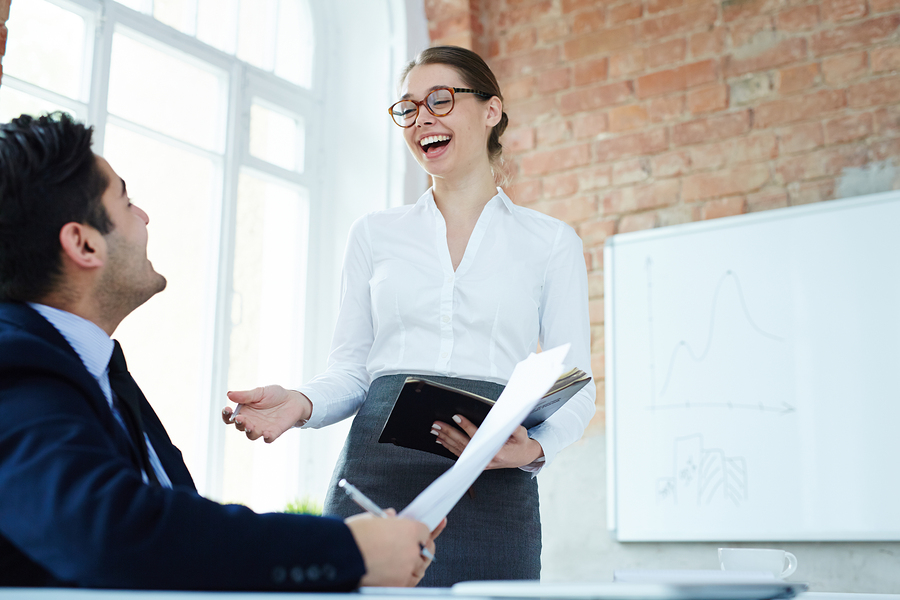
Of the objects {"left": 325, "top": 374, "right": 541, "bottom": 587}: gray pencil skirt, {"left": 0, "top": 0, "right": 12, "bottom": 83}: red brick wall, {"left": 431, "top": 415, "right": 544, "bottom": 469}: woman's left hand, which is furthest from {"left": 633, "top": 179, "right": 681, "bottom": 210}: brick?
{"left": 0, "top": 0, "right": 12, "bottom": 83}: red brick wall

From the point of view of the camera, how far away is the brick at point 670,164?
3.09m

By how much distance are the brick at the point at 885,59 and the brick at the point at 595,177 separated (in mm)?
950

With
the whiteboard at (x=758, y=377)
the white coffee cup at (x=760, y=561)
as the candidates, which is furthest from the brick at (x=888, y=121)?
the white coffee cup at (x=760, y=561)

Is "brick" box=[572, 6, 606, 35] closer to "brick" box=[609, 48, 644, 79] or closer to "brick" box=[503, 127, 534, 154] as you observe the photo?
"brick" box=[609, 48, 644, 79]

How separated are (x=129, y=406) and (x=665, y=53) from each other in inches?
109

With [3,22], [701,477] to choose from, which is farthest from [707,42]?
[3,22]

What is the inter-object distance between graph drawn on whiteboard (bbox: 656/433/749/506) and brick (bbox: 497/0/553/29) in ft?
6.05

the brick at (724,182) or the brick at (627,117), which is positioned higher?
the brick at (627,117)

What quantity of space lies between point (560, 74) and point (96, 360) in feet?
9.30

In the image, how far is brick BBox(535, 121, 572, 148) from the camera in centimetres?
338

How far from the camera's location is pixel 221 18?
3.37 m

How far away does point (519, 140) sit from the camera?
350cm

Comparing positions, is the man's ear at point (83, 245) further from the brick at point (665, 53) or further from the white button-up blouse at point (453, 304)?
the brick at point (665, 53)

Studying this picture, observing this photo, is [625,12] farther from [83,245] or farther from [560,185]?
[83,245]
